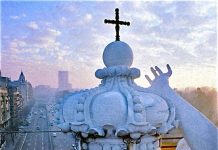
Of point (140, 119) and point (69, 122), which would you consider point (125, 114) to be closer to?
point (140, 119)

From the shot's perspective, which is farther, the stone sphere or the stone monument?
the stone sphere

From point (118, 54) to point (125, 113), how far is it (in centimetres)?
68

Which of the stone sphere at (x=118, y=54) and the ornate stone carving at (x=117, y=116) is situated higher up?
the stone sphere at (x=118, y=54)

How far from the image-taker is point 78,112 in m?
2.58

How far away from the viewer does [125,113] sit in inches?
98.6

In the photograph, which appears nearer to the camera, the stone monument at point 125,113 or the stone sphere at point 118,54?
the stone monument at point 125,113

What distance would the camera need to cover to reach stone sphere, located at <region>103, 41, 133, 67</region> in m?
2.94

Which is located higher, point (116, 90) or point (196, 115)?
point (116, 90)

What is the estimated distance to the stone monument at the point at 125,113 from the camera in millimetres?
2508

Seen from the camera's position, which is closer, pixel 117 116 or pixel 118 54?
pixel 117 116

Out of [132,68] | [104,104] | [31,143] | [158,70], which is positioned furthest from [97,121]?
[31,143]

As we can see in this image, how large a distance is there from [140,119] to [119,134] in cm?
21

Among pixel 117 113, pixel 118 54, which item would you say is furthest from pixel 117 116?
pixel 118 54

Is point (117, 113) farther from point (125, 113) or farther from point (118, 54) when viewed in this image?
point (118, 54)
